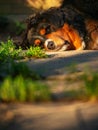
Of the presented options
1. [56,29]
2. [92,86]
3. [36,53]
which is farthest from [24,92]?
[56,29]

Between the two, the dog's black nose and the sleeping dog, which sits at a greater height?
the sleeping dog

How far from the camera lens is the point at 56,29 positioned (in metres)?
7.48

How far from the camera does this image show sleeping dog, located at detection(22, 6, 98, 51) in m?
7.34

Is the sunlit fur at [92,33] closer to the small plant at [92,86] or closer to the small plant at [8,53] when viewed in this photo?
the small plant at [8,53]

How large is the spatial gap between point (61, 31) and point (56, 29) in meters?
0.11

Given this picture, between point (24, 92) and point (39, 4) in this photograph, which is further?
point (39, 4)

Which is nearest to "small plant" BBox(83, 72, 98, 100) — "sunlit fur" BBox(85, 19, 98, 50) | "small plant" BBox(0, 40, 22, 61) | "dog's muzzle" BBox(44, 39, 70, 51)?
"small plant" BBox(0, 40, 22, 61)

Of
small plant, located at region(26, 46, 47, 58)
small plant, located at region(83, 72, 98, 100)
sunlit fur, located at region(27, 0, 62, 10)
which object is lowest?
small plant, located at region(83, 72, 98, 100)

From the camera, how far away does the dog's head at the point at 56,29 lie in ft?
24.1

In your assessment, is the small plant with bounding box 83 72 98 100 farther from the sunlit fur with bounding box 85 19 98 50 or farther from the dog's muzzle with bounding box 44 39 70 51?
the sunlit fur with bounding box 85 19 98 50

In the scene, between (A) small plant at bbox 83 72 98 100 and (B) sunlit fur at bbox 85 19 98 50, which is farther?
(B) sunlit fur at bbox 85 19 98 50

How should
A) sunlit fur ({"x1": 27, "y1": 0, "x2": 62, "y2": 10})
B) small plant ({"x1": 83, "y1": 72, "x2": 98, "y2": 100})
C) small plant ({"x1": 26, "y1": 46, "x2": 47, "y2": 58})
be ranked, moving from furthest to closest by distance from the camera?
sunlit fur ({"x1": 27, "y1": 0, "x2": 62, "y2": 10}) → small plant ({"x1": 26, "y1": 46, "x2": 47, "y2": 58}) → small plant ({"x1": 83, "y1": 72, "x2": 98, "y2": 100})

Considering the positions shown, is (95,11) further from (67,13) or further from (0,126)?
(0,126)

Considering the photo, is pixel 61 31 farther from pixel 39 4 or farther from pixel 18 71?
pixel 39 4
